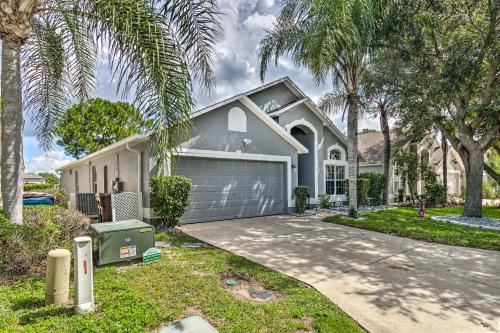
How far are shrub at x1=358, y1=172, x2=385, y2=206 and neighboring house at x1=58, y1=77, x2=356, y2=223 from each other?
5.43ft

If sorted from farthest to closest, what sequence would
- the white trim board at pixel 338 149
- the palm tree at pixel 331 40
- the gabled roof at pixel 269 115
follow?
the white trim board at pixel 338 149, the gabled roof at pixel 269 115, the palm tree at pixel 331 40

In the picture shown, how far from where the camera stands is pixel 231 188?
1216 cm

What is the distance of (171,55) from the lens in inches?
206

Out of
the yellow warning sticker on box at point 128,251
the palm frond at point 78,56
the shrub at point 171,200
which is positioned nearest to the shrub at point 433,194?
the shrub at point 171,200

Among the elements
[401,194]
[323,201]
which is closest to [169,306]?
[323,201]

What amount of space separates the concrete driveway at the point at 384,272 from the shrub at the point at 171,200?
0.69 m

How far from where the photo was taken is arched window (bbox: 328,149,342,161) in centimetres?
1753

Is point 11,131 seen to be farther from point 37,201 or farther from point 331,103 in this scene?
point 331,103

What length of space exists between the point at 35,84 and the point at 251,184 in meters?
8.23

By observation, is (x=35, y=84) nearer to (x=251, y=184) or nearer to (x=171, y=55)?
(x=171, y=55)

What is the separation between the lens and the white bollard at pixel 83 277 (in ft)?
13.0

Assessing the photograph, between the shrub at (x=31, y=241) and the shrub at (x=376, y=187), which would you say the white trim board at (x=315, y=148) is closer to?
the shrub at (x=376, y=187)

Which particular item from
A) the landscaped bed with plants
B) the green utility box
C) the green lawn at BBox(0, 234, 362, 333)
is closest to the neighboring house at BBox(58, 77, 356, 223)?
the green utility box

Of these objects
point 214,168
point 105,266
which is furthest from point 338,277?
point 214,168
